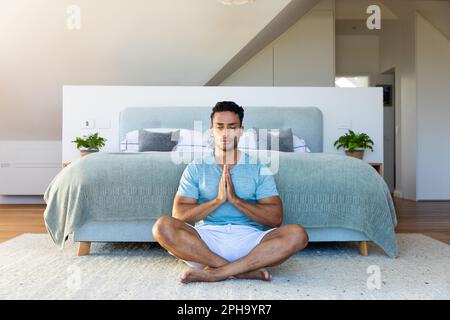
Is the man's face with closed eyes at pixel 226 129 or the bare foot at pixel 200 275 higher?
the man's face with closed eyes at pixel 226 129

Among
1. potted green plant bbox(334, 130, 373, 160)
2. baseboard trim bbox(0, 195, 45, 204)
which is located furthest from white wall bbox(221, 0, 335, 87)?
baseboard trim bbox(0, 195, 45, 204)

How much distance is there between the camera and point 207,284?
6.10ft

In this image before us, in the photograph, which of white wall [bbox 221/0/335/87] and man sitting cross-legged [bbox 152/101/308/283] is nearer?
man sitting cross-legged [bbox 152/101/308/283]

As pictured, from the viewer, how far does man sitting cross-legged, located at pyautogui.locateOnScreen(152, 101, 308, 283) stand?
6.08 ft

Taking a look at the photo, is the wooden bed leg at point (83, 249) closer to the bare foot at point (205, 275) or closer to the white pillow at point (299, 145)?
the bare foot at point (205, 275)

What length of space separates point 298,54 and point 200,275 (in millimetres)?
4863

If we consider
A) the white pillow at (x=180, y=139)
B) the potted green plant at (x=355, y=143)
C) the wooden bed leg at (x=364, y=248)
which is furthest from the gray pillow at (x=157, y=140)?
the wooden bed leg at (x=364, y=248)

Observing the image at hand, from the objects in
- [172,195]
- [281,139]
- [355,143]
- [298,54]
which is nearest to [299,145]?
[281,139]

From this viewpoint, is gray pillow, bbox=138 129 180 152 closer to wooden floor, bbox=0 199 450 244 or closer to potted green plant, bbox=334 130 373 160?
wooden floor, bbox=0 199 450 244

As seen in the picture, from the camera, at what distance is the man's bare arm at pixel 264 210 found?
6.22 ft

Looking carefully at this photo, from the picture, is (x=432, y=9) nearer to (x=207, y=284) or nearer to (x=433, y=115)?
(x=433, y=115)

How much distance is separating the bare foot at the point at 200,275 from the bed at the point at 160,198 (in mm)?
599
